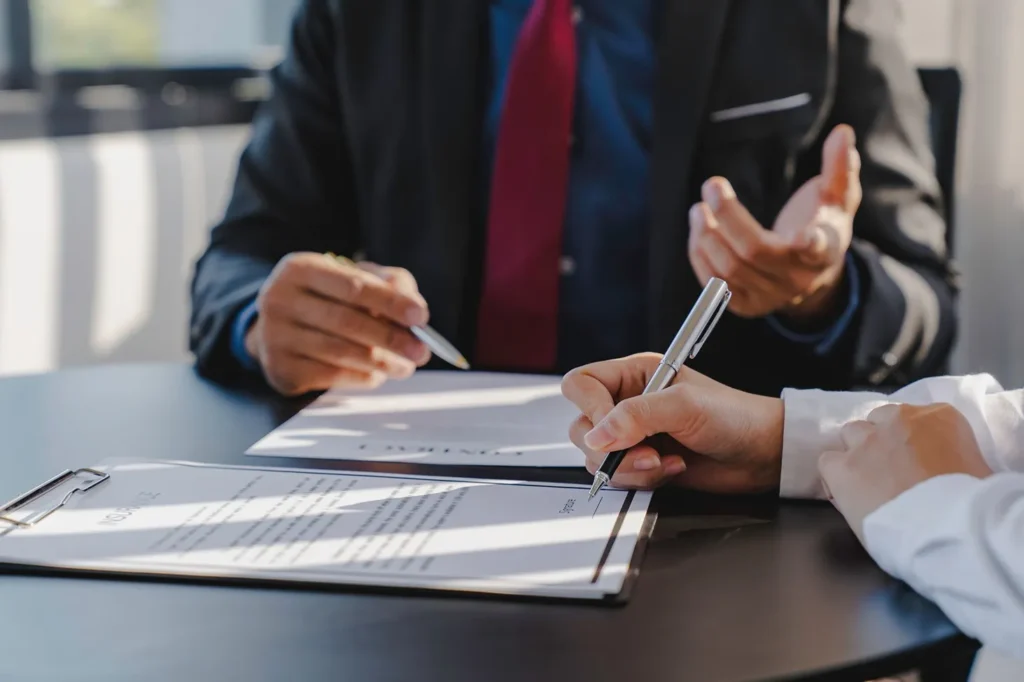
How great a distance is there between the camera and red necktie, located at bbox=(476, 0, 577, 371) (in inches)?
59.9

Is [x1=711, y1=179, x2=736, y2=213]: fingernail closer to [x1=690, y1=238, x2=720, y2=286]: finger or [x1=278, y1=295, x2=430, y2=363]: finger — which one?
[x1=690, y1=238, x2=720, y2=286]: finger

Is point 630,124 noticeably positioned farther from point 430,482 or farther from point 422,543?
point 422,543

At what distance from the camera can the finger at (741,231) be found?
1.15 meters

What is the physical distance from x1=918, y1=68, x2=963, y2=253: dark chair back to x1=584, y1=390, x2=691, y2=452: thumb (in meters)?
0.97

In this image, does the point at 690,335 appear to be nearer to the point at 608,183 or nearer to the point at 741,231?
the point at 741,231

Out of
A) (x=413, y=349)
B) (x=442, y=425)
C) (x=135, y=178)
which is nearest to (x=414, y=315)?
(x=413, y=349)

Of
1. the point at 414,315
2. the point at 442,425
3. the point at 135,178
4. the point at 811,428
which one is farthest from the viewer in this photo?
the point at 135,178

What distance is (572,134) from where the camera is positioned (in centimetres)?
154

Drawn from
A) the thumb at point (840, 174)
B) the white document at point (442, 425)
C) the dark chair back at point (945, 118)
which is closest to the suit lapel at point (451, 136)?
the white document at point (442, 425)

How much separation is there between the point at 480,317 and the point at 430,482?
2.46 feet

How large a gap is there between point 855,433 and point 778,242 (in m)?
0.40

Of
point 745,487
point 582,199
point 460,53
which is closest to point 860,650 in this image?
point 745,487

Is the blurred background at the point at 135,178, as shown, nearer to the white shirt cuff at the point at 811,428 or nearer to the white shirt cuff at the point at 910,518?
the white shirt cuff at the point at 811,428

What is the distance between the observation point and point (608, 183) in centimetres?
154
